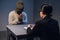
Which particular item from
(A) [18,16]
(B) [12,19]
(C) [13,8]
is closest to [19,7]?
(A) [18,16]

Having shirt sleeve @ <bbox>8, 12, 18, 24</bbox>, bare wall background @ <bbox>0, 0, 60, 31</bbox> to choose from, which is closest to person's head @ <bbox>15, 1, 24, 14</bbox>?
shirt sleeve @ <bbox>8, 12, 18, 24</bbox>

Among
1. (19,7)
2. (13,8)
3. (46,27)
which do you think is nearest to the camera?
(46,27)

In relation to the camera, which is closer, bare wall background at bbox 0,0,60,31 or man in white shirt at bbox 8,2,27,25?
man in white shirt at bbox 8,2,27,25

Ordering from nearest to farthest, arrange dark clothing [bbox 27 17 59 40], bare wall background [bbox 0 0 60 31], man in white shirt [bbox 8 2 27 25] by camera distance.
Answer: dark clothing [bbox 27 17 59 40]
man in white shirt [bbox 8 2 27 25]
bare wall background [bbox 0 0 60 31]

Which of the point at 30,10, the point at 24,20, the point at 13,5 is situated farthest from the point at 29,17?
the point at 24,20

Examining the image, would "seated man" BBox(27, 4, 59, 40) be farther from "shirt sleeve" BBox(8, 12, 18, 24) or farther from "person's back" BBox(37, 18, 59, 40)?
"shirt sleeve" BBox(8, 12, 18, 24)

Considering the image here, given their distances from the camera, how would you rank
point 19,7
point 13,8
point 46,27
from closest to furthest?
1. point 46,27
2. point 19,7
3. point 13,8

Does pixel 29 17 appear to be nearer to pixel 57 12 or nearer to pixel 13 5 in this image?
pixel 13 5

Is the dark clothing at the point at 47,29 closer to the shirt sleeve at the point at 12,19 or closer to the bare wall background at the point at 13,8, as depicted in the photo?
the shirt sleeve at the point at 12,19

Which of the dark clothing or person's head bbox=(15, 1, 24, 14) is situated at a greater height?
person's head bbox=(15, 1, 24, 14)

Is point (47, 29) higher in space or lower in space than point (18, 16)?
lower

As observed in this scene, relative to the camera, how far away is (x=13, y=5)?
5.54m

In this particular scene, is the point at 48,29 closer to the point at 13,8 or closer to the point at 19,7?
the point at 19,7

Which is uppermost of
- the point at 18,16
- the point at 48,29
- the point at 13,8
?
the point at 13,8
